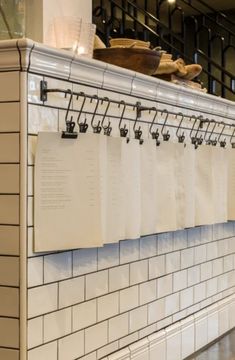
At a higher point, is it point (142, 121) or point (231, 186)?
point (142, 121)

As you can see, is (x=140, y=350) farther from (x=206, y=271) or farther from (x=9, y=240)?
(x=9, y=240)

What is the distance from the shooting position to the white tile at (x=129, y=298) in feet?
6.56

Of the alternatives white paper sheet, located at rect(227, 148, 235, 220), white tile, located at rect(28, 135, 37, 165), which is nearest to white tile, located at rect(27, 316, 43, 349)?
white tile, located at rect(28, 135, 37, 165)

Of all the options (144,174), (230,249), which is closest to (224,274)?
(230,249)

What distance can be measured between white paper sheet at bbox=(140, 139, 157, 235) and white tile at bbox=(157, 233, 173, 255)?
0.18 m

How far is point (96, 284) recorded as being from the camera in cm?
186

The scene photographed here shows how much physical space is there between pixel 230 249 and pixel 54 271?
143cm

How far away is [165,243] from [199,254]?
34cm

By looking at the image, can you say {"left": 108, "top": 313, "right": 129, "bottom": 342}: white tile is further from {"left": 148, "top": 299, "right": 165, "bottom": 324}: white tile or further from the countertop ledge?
the countertop ledge

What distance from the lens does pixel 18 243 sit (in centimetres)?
154

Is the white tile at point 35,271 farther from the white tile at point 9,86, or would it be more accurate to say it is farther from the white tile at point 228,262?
the white tile at point 228,262

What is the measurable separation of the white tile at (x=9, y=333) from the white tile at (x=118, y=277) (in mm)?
455

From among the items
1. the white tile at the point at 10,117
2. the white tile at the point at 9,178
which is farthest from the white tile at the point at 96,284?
the white tile at the point at 10,117

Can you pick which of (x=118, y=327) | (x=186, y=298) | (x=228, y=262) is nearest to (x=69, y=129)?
(x=118, y=327)
